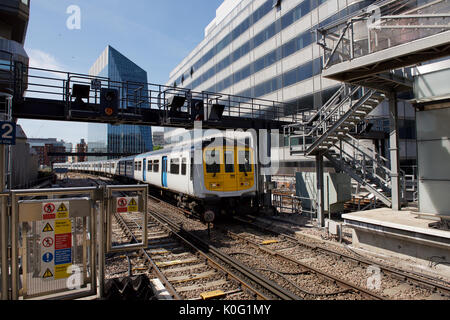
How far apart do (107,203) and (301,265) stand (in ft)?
15.1

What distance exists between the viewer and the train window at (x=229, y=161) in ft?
36.6

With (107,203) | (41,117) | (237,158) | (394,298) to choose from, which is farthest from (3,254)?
(237,158)

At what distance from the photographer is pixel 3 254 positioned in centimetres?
396

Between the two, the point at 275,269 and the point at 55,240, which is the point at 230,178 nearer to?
the point at 275,269

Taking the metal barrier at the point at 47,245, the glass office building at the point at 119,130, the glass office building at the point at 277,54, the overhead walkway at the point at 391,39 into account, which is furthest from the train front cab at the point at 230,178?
the glass office building at the point at 119,130

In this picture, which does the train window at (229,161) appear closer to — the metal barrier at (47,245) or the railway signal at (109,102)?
the railway signal at (109,102)

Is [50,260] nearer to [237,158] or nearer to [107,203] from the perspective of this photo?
[107,203]

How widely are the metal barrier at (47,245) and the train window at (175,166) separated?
24.7ft

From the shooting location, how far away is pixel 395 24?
6.98 meters

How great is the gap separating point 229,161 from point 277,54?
1925cm

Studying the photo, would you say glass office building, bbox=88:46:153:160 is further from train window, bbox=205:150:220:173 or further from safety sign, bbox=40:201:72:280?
safety sign, bbox=40:201:72:280

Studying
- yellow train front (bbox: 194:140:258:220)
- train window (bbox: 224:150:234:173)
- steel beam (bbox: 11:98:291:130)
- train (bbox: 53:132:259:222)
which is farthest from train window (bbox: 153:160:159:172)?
train window (bbox: 224:150:234:173)

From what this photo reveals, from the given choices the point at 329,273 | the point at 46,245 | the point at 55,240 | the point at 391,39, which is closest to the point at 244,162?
the point at 329,273

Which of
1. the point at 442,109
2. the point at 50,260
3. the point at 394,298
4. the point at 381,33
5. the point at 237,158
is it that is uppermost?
the point at 381,33
